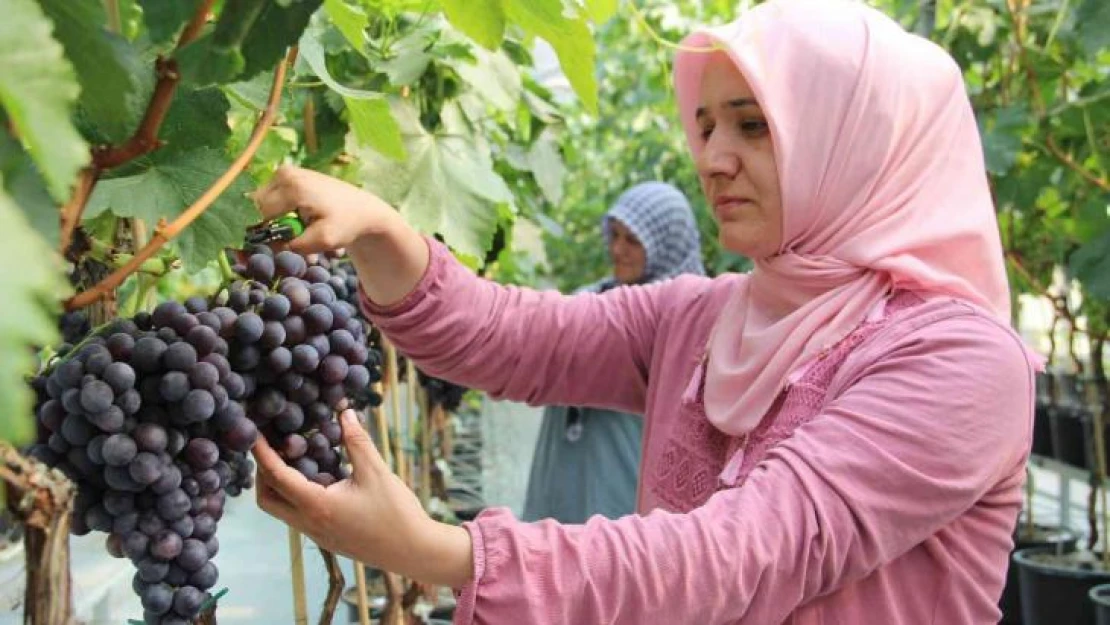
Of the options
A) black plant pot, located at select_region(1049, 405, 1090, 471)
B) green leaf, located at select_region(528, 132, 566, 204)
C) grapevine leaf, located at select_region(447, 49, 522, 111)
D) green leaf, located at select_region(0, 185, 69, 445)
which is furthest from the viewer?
black plant pot, located at select_region(1049, 405, 1090, 471)

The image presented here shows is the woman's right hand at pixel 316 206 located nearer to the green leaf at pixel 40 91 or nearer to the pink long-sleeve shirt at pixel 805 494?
the pink long-sleeve shirt at pixel 805 494

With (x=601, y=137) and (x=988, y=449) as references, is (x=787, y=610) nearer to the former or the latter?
(x=988, y=449)

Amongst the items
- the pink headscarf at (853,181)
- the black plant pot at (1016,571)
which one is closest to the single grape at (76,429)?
the pink headscarf at (853,181)

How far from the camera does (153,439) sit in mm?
731

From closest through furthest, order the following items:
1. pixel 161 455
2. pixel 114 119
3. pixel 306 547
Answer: pixel 114 119, pixel 161 455, pixel 306 547

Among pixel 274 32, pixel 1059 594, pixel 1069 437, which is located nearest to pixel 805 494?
pixel 274 32

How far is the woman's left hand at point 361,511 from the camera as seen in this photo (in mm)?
780

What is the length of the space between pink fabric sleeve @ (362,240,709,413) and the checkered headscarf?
1850mm

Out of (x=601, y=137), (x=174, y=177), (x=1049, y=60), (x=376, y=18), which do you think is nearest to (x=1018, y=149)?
(x=1049, y=60)

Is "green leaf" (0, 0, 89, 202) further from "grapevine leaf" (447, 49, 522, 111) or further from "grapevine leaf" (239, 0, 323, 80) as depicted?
"grapevine leaf" (447, 49, 522, 111)

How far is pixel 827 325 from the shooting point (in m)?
1.18

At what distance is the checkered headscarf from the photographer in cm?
337

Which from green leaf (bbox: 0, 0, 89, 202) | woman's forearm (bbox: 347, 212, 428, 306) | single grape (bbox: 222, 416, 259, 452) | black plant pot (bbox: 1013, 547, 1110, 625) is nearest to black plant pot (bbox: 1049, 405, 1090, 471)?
black plant pot (bbox: 1013, 547, 1110, 625)

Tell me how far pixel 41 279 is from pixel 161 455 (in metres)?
0.45
